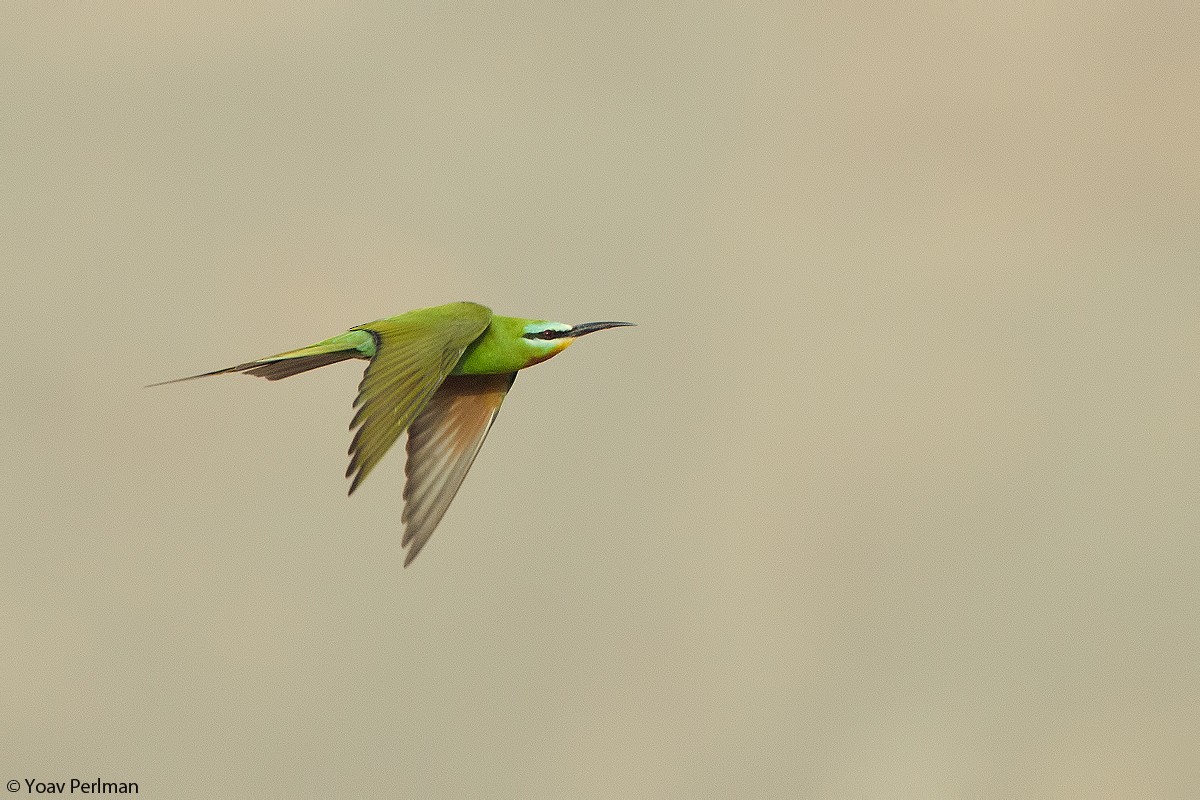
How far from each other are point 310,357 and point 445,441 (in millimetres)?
624

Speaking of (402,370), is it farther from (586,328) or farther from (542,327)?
(586,328)

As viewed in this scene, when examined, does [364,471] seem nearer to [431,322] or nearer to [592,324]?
[431,322]

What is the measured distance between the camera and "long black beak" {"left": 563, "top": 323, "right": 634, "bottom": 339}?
4746 millimetres

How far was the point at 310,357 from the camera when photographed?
4.49 meters

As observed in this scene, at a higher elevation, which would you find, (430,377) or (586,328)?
(586,328)

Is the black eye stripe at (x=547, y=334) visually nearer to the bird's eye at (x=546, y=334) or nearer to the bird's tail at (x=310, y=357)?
the bird's eye at (x=546, y=334)

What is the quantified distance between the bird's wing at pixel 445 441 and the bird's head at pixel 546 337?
0.92 ft

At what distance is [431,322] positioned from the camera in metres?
4.44

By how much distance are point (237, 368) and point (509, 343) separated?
90 centimetres

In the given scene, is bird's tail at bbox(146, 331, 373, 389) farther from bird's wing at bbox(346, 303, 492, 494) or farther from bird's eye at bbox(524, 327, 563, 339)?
bird's eye at bbox(524, 327, 563, 339)

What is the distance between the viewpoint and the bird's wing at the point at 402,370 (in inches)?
150

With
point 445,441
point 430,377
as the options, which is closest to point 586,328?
point 445,441

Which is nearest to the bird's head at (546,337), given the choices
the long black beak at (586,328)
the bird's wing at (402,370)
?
the long black beak at (586,328)

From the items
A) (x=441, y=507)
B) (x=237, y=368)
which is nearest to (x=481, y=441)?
(x=441, y=507)
